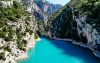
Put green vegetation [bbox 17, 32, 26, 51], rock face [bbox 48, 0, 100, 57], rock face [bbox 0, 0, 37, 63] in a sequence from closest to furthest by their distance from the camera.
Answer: rock face [bbox 0, 0, 37, 63] < green vegetation [bbox 17, 32, 26, 51] < rock face [bbox 48, 0, 100, 57]

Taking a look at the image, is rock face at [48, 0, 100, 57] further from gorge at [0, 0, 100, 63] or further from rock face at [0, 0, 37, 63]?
rock face at [0, 0, 37, 63]

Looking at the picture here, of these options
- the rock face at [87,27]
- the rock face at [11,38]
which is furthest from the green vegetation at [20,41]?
the rock face at [87,27]

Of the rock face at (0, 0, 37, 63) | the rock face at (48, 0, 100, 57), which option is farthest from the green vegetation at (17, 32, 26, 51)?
the rock face at (48, 0, 100, 57)

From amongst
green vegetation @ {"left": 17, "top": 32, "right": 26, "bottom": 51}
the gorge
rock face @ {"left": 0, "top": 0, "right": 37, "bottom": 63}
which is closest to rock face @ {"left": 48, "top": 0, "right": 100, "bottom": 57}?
the gorge

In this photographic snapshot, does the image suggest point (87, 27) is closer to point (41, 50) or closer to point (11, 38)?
point (41, 50)

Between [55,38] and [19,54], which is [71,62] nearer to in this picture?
[19,54]

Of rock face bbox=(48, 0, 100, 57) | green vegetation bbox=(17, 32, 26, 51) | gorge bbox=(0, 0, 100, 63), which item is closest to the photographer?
gorge bbox=(0, 0, 100, 63)

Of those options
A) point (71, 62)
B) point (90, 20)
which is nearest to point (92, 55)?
point (71, 62)

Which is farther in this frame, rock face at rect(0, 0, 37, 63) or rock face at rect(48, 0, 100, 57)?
rock face at rect(48, 0, 100, 57)

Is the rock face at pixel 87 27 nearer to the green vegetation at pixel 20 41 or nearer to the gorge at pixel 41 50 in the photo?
the gorge at pixel 41 50

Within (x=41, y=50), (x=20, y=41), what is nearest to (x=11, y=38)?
(x=20, y=41)

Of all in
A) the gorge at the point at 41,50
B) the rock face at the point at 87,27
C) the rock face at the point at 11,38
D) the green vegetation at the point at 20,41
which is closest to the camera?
the rock face at the point at 11,38
